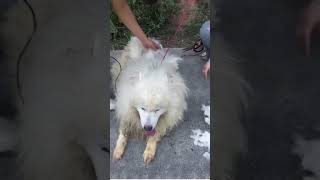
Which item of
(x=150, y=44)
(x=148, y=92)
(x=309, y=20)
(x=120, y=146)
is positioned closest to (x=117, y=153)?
(x=120, y=146)

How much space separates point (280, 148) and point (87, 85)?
46 centimetres

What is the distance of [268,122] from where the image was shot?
1.04m

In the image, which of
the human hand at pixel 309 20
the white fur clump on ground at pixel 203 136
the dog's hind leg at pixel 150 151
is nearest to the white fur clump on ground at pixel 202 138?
the white fur clump on ground at pixel 203 136

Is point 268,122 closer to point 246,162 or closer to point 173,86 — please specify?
point 246,162

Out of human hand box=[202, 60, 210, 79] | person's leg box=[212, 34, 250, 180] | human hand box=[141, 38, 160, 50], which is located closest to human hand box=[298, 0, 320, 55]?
person's leg box=[212, 34, 250, 180]

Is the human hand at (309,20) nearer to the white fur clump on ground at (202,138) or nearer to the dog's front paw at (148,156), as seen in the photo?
the white fur clump on ground at (202,138)

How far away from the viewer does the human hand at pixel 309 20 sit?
0.97m

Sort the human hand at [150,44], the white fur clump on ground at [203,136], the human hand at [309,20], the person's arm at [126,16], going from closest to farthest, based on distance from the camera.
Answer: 1. the human hand at [309,20]
2. the person's arm at [126,16]
3. the white fur clump on ground at [203,136]
4. the human hand at [150,44]

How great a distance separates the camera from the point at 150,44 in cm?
145

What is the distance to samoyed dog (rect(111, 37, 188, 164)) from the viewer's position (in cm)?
142

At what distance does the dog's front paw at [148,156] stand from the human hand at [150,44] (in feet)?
1.10

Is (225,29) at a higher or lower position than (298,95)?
higher

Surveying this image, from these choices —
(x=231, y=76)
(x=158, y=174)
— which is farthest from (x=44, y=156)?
(x=231, y=76)

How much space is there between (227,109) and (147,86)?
469mm
